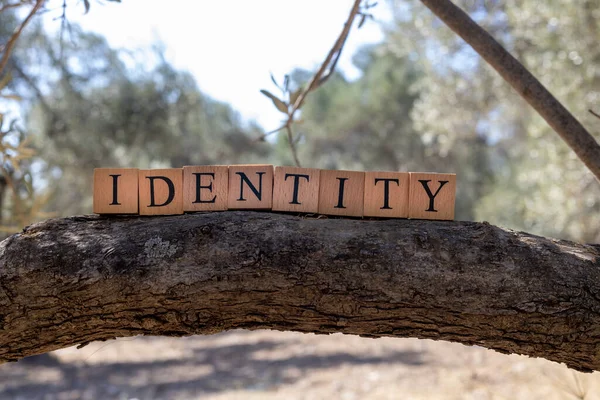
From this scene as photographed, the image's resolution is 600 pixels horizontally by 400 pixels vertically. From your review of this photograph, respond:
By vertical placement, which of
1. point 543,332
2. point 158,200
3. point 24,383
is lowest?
point 24,383

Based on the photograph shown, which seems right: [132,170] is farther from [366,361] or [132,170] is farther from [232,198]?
[366,361]

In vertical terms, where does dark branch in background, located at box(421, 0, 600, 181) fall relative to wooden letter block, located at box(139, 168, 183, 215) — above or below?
above

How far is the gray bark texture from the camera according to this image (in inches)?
47.5

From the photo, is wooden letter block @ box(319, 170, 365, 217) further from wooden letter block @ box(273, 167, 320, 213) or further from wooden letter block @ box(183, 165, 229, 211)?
wooden letter block @ box(183, 165, 229, 211)

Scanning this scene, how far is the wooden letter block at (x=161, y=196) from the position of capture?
4.66 feet

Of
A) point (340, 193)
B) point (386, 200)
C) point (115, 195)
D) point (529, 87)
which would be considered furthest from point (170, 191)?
point (529, 87)

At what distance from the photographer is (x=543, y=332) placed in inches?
48.0

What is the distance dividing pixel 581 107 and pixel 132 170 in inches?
185

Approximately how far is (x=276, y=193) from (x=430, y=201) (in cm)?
39

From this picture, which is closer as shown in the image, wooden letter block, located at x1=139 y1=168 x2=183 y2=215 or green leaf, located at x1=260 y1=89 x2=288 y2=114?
wooden letter block, located at x1=139 y1=168 x2=183 y2=215

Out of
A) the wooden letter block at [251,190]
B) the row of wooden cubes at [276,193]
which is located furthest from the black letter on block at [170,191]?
the wooden letter block at [251,190]

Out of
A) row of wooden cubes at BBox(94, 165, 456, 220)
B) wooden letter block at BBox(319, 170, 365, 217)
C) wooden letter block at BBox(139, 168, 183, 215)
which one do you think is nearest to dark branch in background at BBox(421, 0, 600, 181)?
row of wooden cubes at BBox(94, 165, 456, 220)

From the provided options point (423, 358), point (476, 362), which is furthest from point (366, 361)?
point (476, 362)

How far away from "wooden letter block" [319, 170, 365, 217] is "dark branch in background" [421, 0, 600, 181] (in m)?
0.73
